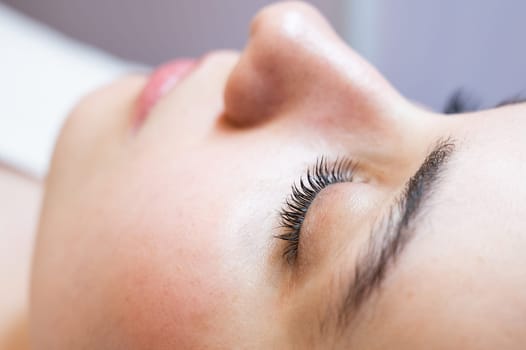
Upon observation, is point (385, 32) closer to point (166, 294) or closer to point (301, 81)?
point (301, 81)

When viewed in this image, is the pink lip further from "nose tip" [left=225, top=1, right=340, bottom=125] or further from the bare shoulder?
the bare shoulder

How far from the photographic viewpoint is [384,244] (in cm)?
47

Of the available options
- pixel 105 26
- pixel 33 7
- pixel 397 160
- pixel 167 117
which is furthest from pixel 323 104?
pixel 33 7

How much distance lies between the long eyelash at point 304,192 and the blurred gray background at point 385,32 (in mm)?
1021

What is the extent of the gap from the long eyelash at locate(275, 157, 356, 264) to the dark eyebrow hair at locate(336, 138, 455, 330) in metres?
0.10

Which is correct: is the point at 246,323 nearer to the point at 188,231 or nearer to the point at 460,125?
the point at 188,231

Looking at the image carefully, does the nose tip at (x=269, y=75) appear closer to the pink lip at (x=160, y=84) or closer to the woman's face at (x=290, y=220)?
the woman's face at (x=290, y=220)

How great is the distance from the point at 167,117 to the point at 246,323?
334 millimetres

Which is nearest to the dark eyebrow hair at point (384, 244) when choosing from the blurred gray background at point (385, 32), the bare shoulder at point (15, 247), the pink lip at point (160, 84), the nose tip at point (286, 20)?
the nose tip at point (286, 20)

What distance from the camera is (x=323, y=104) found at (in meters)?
0.66

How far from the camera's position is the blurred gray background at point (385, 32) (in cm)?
159

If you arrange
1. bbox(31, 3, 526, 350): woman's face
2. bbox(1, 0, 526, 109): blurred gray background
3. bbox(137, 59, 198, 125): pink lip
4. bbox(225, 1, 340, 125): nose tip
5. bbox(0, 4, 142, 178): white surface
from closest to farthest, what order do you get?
1. bbox(31, 3, 526, 350): woman's face
2. bbox(225, 1, 340, 125): nose tip
3. bbox(137, 59, 198, 125): pink lip
4. bbox(0, 4, 142, 178): white surface
5. bbox(1, 0, 526, 109): blurred gray background

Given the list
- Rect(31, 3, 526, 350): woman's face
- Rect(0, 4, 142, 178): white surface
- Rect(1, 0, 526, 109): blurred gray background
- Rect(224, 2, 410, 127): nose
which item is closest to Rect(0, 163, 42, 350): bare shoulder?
Rect(0, 4, 142, 178): white surface

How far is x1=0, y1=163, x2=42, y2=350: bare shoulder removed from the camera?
880 mm
